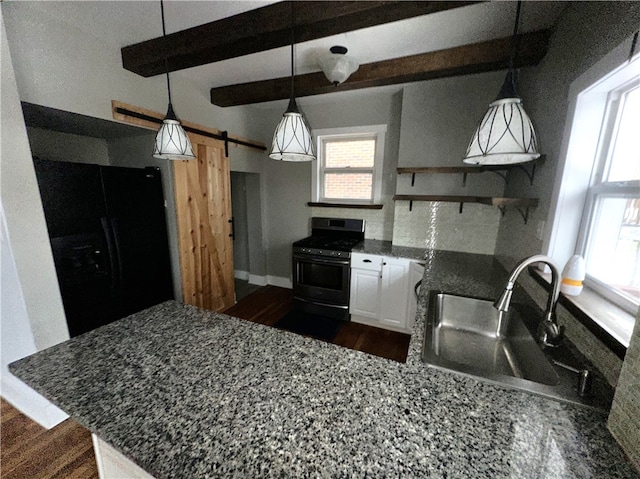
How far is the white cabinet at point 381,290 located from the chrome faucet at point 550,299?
1.49 meters

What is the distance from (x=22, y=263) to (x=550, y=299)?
2730 mm

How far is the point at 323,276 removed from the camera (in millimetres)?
2924

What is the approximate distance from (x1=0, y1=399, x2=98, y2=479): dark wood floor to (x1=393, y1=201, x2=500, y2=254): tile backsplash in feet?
9.76

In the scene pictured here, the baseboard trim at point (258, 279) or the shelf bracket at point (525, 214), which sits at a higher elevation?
the shelf bracket at point (525, 214)

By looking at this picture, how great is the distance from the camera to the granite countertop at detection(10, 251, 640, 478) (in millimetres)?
538

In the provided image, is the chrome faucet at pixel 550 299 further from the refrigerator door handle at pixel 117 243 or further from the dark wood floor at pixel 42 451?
the refrigerator door handle at pixel 117 243

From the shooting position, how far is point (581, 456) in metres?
0.57

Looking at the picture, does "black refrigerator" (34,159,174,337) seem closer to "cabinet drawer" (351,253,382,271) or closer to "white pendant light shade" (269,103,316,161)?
"white pendant light shade" (269,103,316,161)

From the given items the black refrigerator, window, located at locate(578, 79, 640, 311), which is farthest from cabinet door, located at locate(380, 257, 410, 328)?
the black refrigerator

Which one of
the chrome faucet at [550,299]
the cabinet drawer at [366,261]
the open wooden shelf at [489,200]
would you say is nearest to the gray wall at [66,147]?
the cabinet drawer at [366,261]

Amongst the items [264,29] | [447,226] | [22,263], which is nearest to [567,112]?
[447,226]

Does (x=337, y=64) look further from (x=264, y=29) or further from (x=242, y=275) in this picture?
(x=242, y=275)

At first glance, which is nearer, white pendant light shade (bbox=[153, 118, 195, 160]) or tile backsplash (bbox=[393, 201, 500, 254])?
→ white pendant light shade (bbox=[153, 118, 195, 160])

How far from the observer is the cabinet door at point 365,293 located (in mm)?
2723
